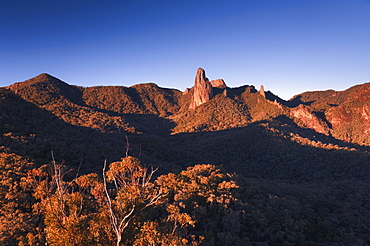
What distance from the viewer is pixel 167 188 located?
38.4m

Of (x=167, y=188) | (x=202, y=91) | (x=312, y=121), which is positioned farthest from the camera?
(x=202, y=91)

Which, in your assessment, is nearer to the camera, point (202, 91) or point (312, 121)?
point (312, 121)

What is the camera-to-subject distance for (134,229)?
1409 centimetres

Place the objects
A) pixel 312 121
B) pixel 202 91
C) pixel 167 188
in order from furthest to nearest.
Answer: pixel 202 91
pixel 312 121
pixel 167 188

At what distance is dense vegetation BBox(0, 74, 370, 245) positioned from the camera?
13.9 meters

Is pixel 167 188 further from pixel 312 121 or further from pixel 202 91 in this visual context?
pixel 202 91

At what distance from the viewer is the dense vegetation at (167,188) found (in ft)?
45.6

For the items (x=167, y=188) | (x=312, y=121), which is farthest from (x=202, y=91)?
(x=167, y=188)

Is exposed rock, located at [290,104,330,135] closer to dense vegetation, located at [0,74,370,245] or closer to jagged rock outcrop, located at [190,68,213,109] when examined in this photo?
dense vegetation, located at [0,74,370,245]

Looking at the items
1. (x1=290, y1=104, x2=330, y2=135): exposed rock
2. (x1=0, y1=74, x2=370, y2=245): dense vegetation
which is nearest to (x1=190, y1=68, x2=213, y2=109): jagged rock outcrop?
(x1=0, y1=74, x2=370, y2=245): dense vegetation

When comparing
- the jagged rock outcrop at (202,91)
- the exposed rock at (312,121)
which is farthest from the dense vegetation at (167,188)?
the jagged rock outcrop at (202,91)

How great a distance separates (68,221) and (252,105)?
179928 millimetres

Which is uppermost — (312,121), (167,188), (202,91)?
(202,91)

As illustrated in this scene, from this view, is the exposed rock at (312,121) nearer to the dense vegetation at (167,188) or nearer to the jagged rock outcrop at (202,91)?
the dense vegetation at (167,188)
